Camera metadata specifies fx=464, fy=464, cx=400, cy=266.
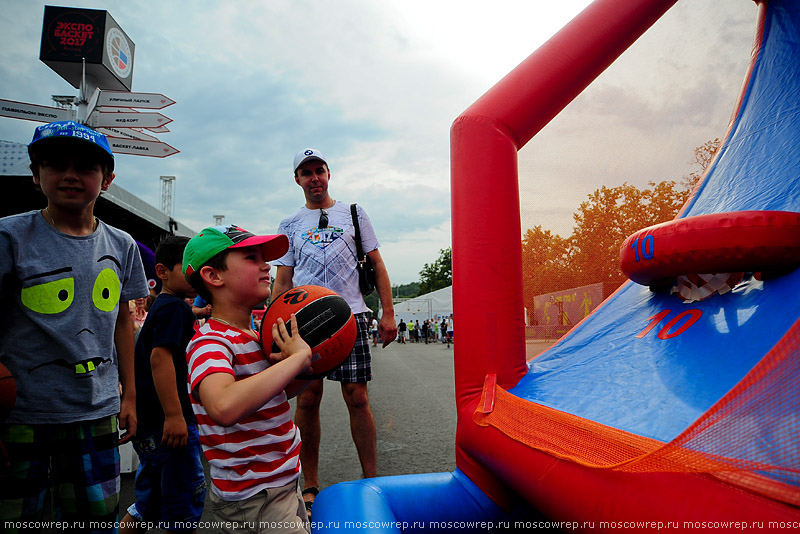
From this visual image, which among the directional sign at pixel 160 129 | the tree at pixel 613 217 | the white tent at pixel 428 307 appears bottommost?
the tree at pixel 613 217

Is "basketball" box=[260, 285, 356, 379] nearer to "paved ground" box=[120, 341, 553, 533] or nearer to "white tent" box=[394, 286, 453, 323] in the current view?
"paved ground" box=[120, 341, 553, 533]

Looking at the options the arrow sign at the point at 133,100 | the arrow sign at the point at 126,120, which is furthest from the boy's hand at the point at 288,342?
the arrow sign at the point at 133,100

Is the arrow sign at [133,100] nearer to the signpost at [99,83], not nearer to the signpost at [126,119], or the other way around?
the signpost at [99,83]

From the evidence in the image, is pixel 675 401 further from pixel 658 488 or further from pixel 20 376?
pixel 20 376

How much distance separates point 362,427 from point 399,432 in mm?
2042

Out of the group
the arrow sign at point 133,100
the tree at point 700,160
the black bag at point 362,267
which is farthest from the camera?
the arrow sign at point 133,100

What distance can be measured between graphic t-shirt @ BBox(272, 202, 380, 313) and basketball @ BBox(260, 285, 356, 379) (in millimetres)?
1340

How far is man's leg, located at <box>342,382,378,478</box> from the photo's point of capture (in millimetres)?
2797

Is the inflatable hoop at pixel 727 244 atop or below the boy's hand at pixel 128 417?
atop

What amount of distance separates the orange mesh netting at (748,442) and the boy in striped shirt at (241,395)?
89 centimetres

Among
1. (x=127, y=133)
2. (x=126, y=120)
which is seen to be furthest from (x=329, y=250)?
(x=127, y=133)

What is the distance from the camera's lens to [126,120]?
21.1 feet

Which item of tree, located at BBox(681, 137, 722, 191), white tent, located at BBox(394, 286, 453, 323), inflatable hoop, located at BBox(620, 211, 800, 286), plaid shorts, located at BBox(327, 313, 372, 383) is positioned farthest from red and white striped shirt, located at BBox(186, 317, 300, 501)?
white tent, located at BBox(394, 286, 453, 323)

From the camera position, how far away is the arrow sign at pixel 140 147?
249 inches
